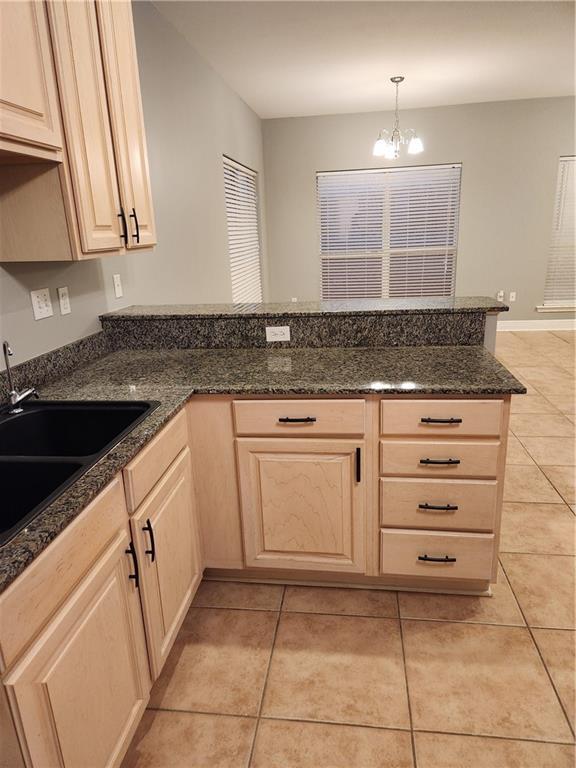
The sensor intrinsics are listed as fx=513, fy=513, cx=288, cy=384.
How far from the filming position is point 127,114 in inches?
73.0

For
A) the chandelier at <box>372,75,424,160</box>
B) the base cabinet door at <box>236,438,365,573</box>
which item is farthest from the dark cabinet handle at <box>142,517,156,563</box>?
the chandelier at <box>372,75,424,160</box>

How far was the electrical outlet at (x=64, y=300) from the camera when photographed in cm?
200

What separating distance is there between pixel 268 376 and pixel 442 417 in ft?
2.04

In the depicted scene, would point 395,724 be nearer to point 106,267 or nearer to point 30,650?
point 30,650

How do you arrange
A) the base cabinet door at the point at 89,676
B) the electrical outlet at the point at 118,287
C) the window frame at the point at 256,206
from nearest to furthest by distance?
the base cabinet door at the point at 89,676 < the electrical outlet at the point at 118,287 < the window frame at the point at 256,206

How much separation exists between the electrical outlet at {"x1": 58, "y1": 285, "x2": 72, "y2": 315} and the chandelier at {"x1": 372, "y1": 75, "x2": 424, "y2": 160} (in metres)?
3.78

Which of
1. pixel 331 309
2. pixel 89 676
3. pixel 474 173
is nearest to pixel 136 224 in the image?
pixel 331 309

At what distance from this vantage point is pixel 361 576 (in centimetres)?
202

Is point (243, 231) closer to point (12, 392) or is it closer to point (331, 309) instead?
point (331, 309)

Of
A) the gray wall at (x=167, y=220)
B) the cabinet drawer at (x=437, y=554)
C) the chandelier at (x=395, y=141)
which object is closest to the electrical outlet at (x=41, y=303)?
the gray wall at (x=167, y=220)

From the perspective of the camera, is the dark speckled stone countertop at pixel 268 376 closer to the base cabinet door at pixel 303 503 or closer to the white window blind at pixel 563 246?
the base cabinet door at pixel 303 503

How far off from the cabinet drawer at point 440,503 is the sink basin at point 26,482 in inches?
42.0

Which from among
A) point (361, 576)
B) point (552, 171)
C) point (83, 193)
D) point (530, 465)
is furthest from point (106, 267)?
point (552, 171)

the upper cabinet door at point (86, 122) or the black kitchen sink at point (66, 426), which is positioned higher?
the upper cabinet door at point (86, 122)
